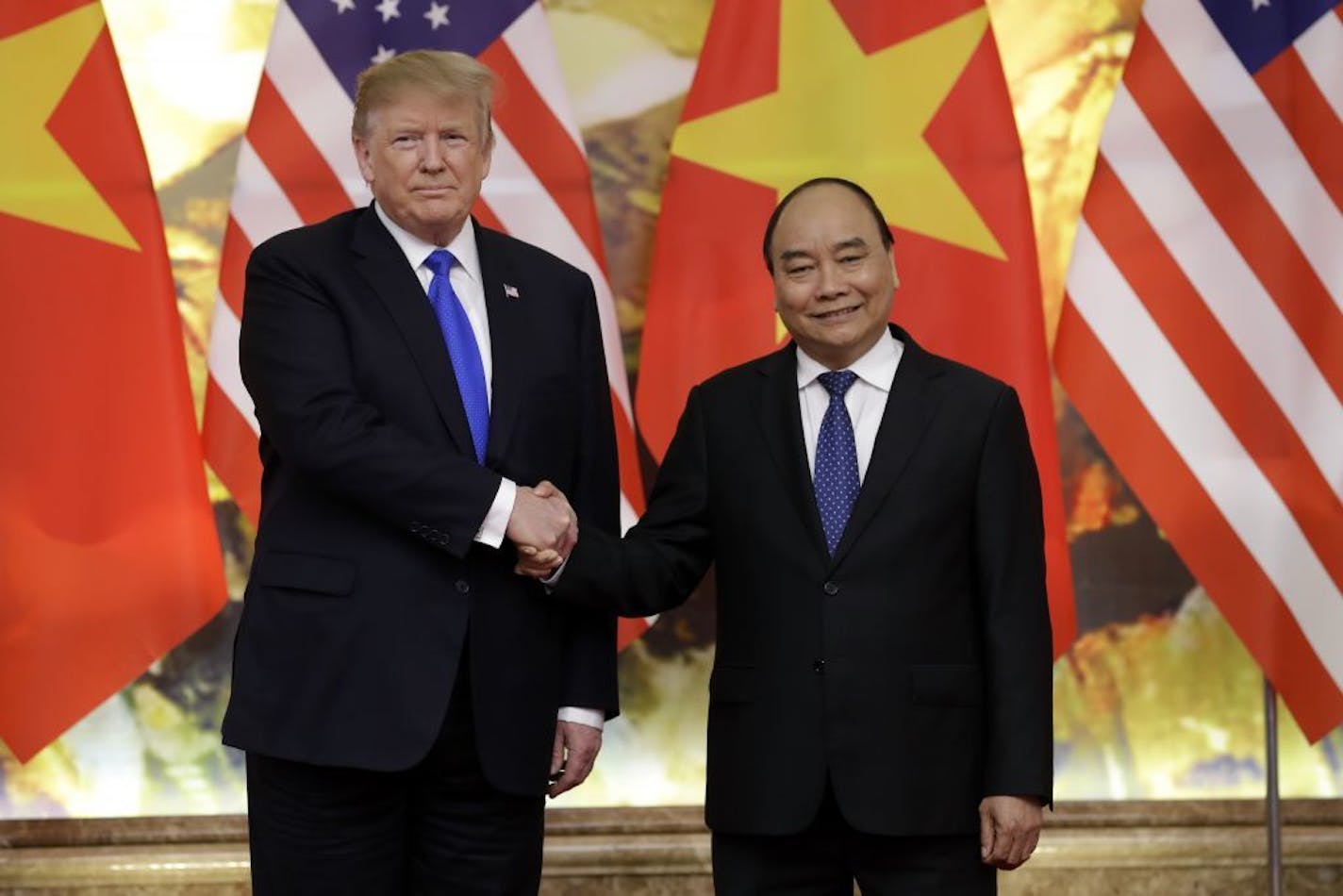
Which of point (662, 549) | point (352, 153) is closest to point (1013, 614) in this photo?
point (662, 549)

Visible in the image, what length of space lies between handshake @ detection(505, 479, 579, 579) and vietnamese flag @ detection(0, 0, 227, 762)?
145 cm

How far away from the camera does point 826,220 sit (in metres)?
2.29

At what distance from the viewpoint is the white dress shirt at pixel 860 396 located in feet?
7.57

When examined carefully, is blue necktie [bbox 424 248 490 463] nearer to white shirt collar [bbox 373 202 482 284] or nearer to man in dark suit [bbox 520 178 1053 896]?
white shirt collar [bbox 373 202 482 284]

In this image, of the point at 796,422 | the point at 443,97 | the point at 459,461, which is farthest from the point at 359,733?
the point at 443,97

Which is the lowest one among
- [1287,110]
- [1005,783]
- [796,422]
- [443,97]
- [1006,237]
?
[1005,783]

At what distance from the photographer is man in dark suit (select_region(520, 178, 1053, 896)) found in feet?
7.19

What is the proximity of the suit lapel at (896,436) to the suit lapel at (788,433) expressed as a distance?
2.2 inches

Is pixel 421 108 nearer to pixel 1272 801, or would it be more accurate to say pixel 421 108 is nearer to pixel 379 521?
pixel 379 521

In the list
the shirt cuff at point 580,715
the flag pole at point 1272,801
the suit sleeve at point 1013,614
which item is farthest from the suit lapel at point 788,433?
the flag pole at point 1272,801

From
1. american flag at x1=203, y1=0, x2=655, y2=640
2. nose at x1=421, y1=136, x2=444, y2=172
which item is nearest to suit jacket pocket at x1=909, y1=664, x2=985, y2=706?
nose at x1=421, y1=136, x2=444, y2=172

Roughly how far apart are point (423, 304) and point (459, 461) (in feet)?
0.83

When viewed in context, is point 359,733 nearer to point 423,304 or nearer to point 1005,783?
point 423,304

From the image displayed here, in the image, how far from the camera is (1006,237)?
11.2 ft
